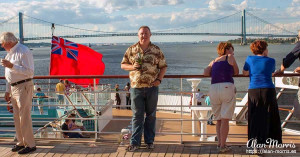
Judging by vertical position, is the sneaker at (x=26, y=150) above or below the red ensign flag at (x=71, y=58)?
below

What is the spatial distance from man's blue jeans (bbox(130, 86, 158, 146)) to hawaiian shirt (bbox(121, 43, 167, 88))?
83 millimetres

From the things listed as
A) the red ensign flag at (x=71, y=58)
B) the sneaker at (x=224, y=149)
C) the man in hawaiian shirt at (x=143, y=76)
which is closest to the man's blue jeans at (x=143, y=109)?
the man in hawaiian shirt at (x=143, y=76)

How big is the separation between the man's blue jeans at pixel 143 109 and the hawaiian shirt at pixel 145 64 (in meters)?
0.08

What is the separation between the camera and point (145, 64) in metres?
3.64

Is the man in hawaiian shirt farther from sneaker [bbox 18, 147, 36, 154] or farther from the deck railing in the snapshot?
sneaker [bbox 18, 147, 36, 154]

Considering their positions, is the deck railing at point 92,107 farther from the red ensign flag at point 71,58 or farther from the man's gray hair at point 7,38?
the man's gray hair at point 7,38

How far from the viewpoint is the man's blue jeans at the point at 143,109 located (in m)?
3.70

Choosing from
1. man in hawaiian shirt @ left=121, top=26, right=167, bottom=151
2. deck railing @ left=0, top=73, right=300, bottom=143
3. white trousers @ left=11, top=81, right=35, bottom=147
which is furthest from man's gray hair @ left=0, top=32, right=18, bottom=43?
man in hawaiian shirt @ left=121, top=26, right=167, bottom=151

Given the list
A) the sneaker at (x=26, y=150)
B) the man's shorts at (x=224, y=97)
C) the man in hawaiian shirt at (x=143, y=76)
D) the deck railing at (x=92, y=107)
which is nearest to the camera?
the man's shorts at (x=224, y=97)

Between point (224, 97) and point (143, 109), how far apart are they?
89 cm

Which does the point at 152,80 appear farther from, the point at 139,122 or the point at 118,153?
the point at 118,153

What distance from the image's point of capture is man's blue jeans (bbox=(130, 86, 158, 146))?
3701 millimetres

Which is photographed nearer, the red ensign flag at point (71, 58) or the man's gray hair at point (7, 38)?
the man's gray hair at point (7, 38)

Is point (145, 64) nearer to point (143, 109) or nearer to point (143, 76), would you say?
point (143, 76)
